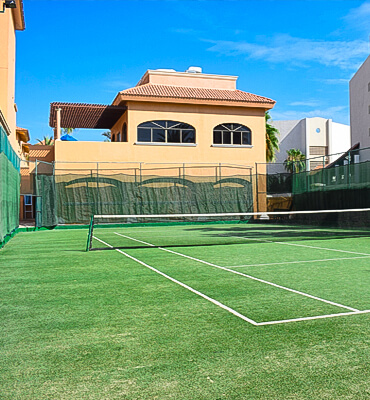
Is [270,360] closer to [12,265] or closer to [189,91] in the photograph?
[12,265]

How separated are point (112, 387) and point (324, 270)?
5888 millimetres

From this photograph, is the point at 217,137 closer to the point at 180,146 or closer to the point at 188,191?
the point at 180,146

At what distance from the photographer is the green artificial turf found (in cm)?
323

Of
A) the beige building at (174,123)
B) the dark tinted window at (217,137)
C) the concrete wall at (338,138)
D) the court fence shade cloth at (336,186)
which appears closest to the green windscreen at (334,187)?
the court fence shade cloth at (336,186)

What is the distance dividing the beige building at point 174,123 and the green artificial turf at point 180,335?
70.7 ft

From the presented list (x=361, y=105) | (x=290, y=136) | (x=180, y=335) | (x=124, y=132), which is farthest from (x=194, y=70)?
(x=290, y=136)

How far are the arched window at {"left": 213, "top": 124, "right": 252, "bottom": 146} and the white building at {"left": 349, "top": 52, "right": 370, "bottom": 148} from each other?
17721 mm

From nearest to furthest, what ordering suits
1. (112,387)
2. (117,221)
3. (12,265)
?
(112,387)
(12,265)
(117,221)

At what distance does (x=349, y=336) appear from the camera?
170 inches

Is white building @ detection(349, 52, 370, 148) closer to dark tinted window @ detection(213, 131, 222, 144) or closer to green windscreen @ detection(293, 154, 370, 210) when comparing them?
dark tinted window @ detection(213, 131, 222, 144)

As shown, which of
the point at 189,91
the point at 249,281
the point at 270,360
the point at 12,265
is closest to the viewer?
the point at 270,360

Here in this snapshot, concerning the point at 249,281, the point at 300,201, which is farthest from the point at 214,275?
the point at 300,201

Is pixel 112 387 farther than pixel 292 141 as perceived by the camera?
No

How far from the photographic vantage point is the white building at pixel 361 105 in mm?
45875
